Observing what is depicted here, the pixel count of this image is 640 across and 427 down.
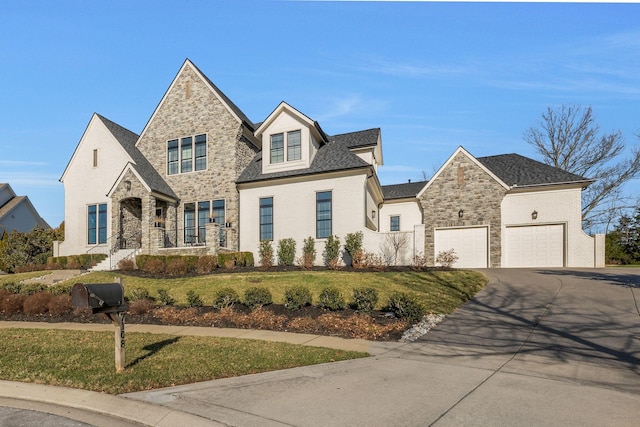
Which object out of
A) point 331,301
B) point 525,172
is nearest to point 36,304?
point 331,301

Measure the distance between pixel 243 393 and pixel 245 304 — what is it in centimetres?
719

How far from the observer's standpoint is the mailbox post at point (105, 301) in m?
5.52

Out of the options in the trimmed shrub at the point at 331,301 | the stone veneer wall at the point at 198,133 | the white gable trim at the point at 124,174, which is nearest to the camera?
the trimmed shrub at the point at 331,301

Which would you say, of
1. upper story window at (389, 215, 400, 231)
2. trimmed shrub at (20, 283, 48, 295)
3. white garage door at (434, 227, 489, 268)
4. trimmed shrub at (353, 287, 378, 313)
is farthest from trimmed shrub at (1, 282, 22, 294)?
upper story window at (389, 215, 400, 231)

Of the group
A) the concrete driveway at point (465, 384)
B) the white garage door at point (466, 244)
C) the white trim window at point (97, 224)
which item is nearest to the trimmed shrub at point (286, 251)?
the white garage door at point (466, 244)

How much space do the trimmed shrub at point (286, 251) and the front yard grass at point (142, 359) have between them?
11.5 m

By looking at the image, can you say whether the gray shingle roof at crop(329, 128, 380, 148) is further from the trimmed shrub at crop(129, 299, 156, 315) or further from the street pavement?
the street pavement

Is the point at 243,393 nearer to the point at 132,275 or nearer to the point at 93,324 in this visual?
the point at 93,324

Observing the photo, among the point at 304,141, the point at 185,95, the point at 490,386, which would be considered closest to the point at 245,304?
the point at 490,386

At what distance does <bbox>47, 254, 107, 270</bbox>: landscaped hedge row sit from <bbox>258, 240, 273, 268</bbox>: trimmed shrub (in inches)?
396

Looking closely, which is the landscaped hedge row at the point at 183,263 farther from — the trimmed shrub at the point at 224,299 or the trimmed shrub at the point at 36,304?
the trimmed shrub at the point at 224,299

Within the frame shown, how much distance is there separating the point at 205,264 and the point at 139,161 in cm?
998

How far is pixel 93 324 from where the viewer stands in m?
11.5

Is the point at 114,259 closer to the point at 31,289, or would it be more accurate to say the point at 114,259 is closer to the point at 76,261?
the point at 76,261
